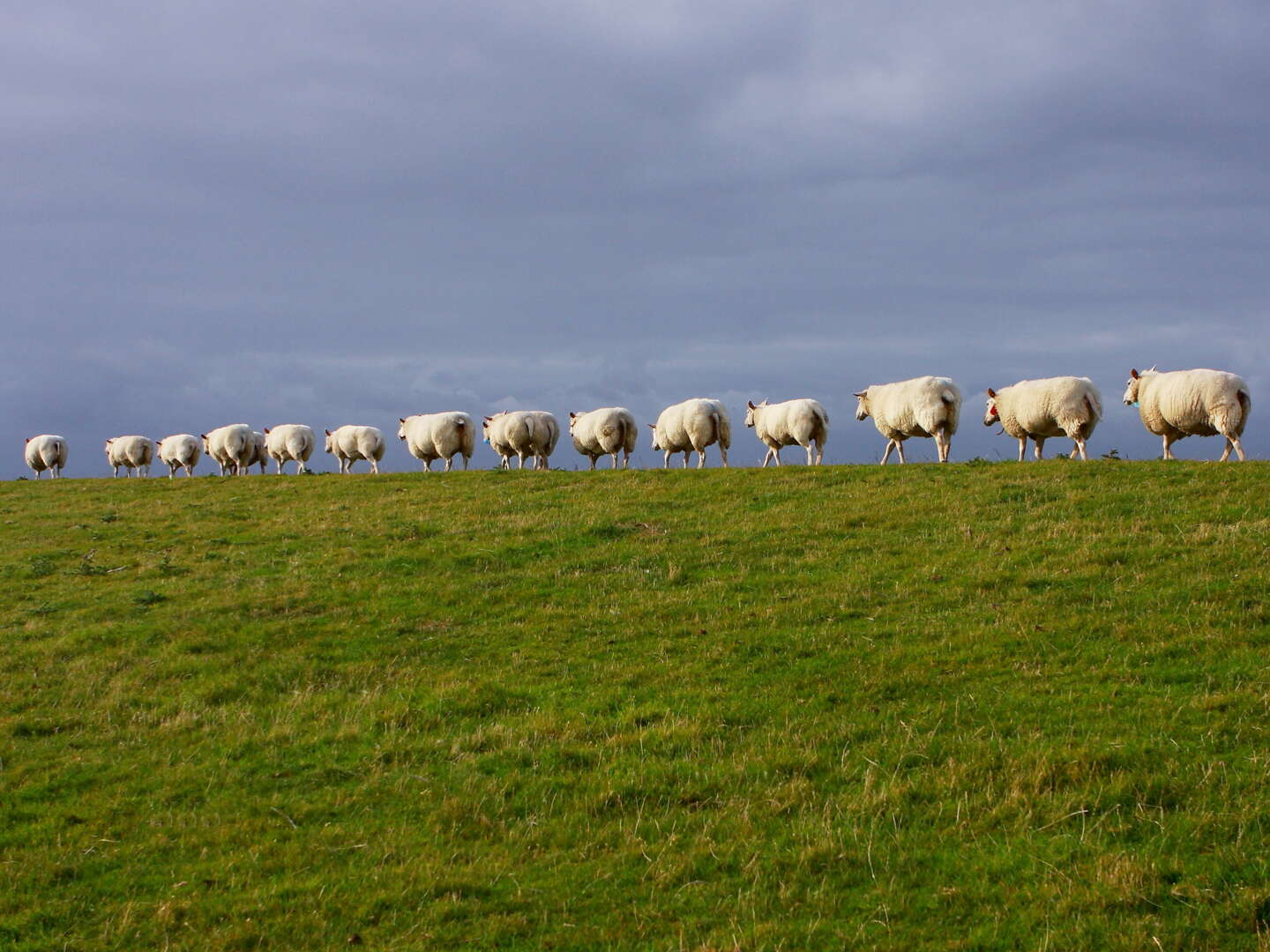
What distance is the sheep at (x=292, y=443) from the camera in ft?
157

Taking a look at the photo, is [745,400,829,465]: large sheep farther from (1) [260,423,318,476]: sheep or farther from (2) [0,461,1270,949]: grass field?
(1) [260,423,318,476]: sheep

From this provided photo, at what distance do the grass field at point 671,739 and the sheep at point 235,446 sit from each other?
97.7 ft

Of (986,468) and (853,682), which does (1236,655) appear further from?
(986,468)

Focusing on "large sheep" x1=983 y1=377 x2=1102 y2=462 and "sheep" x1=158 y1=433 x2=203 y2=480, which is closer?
"large sheep" x1=983 y1=377 x2=1102 y2=462

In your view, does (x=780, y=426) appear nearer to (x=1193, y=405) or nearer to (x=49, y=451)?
(x=1193, y=405)

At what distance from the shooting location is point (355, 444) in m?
47.3

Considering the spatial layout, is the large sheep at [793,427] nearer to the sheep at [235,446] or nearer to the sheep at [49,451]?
the sheep at [235,446]

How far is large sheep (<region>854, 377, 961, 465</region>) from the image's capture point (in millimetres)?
28828

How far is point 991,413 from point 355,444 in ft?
98.6

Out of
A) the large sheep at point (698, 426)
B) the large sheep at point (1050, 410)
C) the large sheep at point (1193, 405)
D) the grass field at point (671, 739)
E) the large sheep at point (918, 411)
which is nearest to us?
the grass field at point (671, 739)

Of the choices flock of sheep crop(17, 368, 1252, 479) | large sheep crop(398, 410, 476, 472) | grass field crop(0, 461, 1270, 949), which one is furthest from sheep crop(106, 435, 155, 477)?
grass field crop(0, 461, 1270, 949)

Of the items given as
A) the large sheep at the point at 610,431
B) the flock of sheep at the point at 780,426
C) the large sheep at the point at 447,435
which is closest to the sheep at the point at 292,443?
the flock of sheep at the point at 780,426

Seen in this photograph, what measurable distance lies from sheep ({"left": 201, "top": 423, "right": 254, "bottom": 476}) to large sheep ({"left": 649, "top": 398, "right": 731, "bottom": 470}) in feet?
76.3

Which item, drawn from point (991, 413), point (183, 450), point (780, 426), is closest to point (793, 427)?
point (780, 426)
